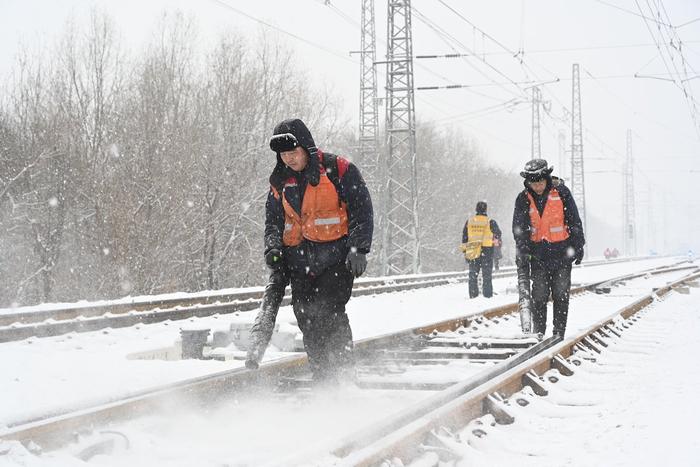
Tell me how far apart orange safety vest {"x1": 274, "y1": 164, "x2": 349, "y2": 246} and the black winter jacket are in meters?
2.70

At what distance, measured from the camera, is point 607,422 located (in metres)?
3.87

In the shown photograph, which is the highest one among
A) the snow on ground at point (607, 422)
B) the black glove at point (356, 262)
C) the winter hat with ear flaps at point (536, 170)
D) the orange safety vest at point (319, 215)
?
the winter hat with ear flaps at point (536, 170)

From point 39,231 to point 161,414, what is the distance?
20375 millimetres

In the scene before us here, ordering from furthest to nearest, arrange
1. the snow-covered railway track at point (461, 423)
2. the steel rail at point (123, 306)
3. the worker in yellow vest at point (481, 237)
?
the worker in yellow vest at point (481, 237), the steel rail at point (123, 306), the snow-covered railway track at point (461, 423)

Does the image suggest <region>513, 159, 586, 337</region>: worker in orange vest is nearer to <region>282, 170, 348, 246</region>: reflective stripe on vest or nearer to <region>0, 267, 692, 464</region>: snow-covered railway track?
<region>0, 267, 692, 464</region>: snow-covered railway track

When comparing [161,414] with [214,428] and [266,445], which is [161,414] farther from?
[266,445]

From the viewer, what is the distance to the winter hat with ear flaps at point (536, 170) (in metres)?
6.47

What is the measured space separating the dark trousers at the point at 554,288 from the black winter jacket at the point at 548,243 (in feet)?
0.26

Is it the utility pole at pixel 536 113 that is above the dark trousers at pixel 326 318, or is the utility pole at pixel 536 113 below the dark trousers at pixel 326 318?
above

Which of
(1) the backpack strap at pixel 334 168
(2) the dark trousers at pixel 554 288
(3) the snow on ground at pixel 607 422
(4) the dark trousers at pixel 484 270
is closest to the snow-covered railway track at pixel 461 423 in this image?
(3) the snow on ground at pixel 607 422

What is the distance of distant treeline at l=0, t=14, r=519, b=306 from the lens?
835 inches

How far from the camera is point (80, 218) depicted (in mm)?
21922

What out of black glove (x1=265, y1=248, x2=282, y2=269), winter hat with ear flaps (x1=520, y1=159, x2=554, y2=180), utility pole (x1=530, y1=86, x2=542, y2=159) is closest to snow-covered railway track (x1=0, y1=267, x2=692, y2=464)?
black glove (x1=265, y1=248, x2=282, y2=269)

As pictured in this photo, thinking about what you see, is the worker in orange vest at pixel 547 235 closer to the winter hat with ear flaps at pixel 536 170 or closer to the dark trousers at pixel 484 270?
the winter hat with ear flaps at pixel 536 170
